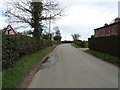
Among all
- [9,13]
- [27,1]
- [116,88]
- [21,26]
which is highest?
[27,1]

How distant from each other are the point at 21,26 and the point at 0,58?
16966mm

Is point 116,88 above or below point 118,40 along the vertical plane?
below

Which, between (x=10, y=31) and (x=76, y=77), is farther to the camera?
(x=10, y=31)

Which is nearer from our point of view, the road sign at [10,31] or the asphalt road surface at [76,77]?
the asphalt road surface at [76,77]

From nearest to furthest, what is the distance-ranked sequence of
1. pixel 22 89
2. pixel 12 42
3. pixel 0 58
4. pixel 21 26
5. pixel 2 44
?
pixel 22 89, pixel 0 58, pixel 2 44, pixel 12 42, pixel 21 26

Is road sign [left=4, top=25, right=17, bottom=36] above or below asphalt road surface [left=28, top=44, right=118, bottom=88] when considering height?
above

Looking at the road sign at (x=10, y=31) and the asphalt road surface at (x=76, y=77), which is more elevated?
the road sign at (x=10, y=31)

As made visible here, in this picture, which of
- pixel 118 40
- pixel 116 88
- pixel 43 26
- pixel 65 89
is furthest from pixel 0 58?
pixel 43 26

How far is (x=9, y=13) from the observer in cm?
2100

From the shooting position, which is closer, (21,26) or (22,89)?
(22,89)

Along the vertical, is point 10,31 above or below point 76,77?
above

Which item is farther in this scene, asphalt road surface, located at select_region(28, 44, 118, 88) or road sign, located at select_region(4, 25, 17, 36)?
road sign, located at select_region(4, 25, 17, 36)

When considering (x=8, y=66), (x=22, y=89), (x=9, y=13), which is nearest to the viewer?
(x=22, y=89)

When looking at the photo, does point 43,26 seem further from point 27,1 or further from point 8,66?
point 8,66
